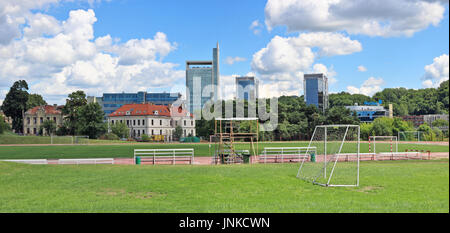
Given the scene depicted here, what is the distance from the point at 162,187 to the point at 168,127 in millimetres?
79409

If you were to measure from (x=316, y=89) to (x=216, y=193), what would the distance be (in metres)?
134

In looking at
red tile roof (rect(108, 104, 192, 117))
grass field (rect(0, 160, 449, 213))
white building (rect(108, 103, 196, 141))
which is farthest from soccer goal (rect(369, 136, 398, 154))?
red tile roof (rect(108, 104, 192, 117))

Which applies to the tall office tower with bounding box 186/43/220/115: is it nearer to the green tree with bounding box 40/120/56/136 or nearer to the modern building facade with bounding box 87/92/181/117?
the modern building facade with bounding box 87/92/181/117

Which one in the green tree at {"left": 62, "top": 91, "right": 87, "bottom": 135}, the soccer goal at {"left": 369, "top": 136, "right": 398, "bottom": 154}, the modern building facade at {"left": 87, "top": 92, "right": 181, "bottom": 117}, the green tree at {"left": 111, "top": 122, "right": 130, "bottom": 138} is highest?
the modern building facade at {"left": 87, "top": 92, "right": 181, "bottom": 117}

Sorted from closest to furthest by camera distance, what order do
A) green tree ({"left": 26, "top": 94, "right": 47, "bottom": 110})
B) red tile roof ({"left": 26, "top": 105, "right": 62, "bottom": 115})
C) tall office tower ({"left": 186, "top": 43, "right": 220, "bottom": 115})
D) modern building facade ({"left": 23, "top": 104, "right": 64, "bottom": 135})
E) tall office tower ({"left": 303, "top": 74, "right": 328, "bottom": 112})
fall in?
green tree ({"left": 26, "top": 94, "right": 47, "bottom": 110}) → modern building facade ({"left": 23, "top": 104, "right": 64, "bottom": 135}) → red tile roof ({"left": 26, "top": 105, "right": 62, "bottom": 115}) → tall office tower ({"left": 303, "top": 74, "right": 328, "bottom": 112}) → tall office tower ({"left": 186, "top": 43, "right": 220, "bottom": 115})

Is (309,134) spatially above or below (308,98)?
below

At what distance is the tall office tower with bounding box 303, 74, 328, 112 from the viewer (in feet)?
454

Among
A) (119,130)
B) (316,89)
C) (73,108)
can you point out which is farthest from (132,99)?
(316,89)

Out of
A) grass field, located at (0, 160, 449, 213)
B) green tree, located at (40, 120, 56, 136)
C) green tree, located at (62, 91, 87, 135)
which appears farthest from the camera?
→ green tree, located at (40, 120, 56, 136)

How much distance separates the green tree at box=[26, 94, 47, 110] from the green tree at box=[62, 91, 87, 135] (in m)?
16.3
